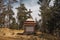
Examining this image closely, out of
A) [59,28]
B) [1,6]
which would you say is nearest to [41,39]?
[59,28]

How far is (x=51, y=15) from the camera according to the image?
97.6 ft

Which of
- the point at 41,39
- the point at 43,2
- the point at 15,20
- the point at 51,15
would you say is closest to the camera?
the point at 41,39

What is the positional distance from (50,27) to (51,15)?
224 centimetres

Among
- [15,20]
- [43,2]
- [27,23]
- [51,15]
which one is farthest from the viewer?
[15,20]

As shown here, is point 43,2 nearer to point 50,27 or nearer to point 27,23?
point 50,27

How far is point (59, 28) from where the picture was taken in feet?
94.3

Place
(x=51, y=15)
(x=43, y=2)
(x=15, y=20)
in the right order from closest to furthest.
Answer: (x=51, y=15) < (x=43, y=2) < (x=15, y=20)

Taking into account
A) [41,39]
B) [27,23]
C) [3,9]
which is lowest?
[41,39]

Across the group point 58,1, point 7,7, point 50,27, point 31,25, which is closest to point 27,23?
point 31,25

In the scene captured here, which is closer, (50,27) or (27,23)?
(27,23)

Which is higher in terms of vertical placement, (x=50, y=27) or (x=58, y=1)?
(x=58, y=1)

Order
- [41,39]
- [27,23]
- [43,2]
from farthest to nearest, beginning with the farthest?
1. [43,2]
2. [27,23]
3. [41,39]

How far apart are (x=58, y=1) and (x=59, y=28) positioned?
542cm

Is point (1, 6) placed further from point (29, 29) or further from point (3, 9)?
point (29, 29)
